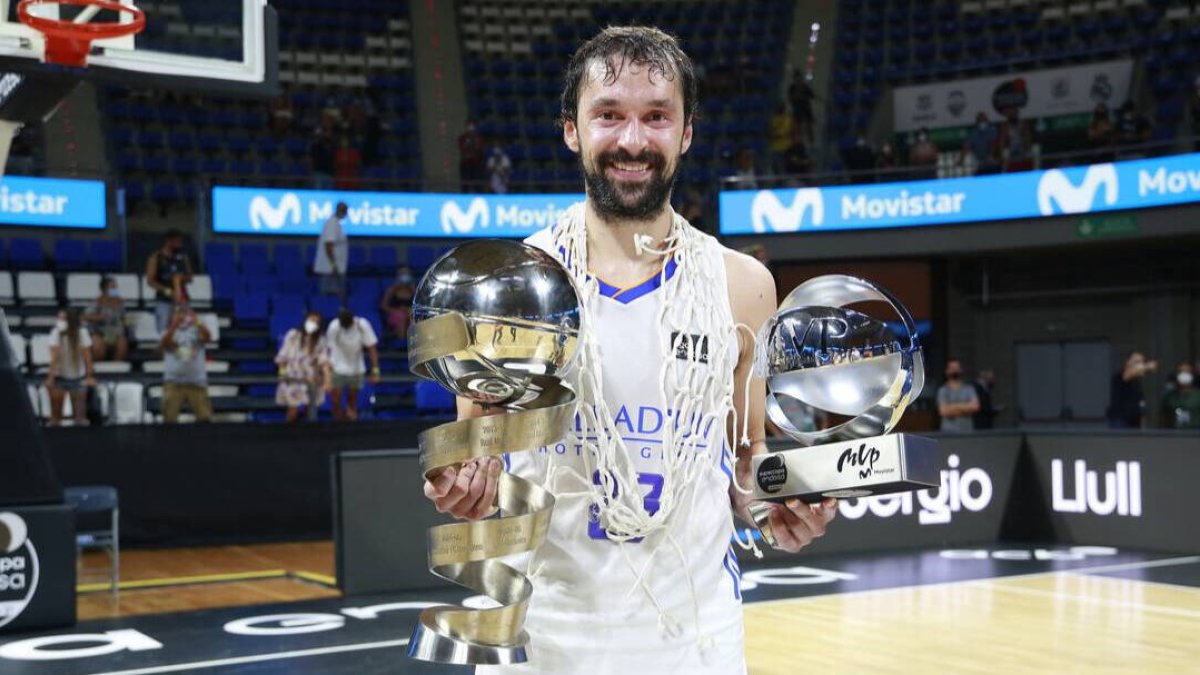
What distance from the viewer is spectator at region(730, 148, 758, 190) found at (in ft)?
56.1

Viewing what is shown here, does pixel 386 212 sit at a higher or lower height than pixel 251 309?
higher

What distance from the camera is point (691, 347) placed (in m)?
2.20

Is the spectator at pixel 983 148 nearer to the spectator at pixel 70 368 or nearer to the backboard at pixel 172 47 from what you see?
the spectator at pixel 70 368

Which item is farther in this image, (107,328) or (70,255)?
(70,255)

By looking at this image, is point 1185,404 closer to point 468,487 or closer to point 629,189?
point 629,189

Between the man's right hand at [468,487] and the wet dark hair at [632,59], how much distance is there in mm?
676

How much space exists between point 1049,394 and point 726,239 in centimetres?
611

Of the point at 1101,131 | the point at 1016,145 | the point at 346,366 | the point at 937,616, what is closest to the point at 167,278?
the point at 346,366

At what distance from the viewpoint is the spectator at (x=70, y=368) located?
10555mm

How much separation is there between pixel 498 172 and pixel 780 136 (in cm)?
457

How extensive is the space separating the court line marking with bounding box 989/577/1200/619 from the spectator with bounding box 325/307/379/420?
6051mm

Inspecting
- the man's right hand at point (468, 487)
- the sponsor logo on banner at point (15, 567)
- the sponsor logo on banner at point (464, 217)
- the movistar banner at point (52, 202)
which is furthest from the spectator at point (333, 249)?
the man's right hand at point (468, 487)

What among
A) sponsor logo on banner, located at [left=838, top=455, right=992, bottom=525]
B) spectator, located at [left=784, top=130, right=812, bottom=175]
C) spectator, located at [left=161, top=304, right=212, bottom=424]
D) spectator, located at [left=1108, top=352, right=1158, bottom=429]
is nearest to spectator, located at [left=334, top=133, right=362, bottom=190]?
spectator, located at [left=784, top=130, right=812, bottom=175]

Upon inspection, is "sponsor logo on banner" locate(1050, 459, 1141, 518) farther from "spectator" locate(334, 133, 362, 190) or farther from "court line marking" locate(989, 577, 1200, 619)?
"spectator" locate(334, 133, 362, 190)
